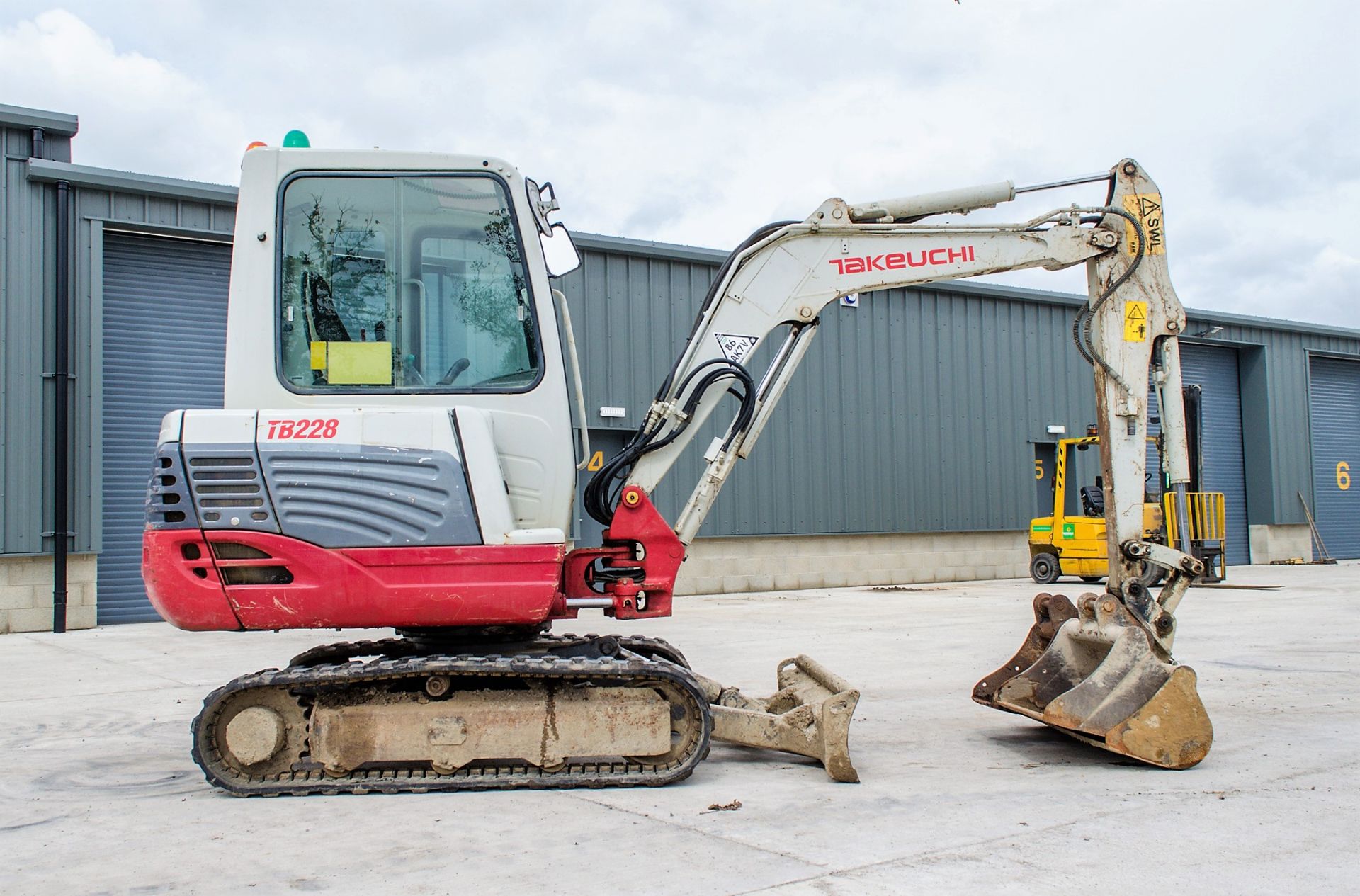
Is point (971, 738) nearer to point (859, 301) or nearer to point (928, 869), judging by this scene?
point (928, 869)

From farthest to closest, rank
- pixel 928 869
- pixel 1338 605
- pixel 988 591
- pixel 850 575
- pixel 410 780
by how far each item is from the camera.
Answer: pixel 850 575
pixel 988 591
pixel 1338 605
pixel 410 780
pixel 928 869

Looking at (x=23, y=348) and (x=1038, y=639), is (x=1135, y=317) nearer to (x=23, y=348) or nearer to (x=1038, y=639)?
(x=1038, y=639)

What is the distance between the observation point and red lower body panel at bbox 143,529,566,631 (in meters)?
5.47

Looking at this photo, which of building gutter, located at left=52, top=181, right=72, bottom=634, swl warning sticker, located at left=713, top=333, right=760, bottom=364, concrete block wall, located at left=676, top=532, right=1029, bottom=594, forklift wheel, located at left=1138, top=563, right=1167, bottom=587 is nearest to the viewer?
forklift wheel, located at left=1138, top=563, right=1167, bottom=587

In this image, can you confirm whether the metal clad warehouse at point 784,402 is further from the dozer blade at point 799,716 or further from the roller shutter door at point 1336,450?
the dozer blade at point 799,716

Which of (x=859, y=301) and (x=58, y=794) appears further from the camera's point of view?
(x=859, y=301)

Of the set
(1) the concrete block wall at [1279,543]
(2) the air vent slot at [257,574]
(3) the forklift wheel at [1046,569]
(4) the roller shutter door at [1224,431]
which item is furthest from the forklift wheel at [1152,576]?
(1) the concrete block wall at [1279,543]

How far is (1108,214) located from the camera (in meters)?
6.82

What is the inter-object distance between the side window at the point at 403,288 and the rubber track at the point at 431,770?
1.36m

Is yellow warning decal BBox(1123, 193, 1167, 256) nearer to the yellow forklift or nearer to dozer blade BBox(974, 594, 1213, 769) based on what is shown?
dozer blade BBox(974, 594, 1213, 769)

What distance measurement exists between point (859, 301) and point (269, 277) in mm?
17019

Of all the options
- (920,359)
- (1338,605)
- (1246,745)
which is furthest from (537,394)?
(920,359)

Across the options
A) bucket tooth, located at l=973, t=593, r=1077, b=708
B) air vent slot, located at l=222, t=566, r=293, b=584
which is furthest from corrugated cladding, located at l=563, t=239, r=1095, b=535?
air vent slot, located at l=222, t=566, r=293, b=584

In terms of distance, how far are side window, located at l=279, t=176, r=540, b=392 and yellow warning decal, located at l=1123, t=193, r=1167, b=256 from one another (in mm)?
3546
